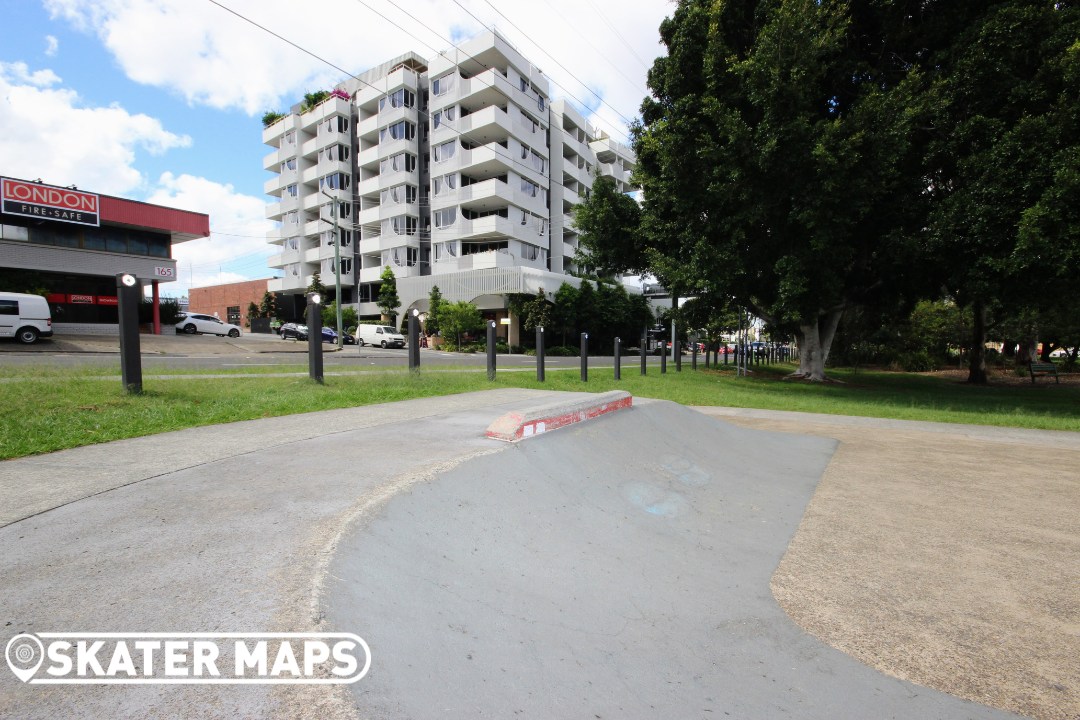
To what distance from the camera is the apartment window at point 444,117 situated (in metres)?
41.3

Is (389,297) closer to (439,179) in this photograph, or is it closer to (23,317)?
(439,179)

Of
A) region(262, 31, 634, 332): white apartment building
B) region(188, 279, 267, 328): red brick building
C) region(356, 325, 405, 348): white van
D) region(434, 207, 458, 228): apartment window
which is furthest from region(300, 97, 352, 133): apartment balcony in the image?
region(356, 325, 405, 348): white van

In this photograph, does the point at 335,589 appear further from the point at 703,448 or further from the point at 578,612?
the point at 703,448

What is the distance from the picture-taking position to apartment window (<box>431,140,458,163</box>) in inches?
1630

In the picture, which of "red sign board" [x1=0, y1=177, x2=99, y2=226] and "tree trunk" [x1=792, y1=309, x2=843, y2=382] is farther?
"red sign board" [x1=0, y1=177, x2=99, y2=226]

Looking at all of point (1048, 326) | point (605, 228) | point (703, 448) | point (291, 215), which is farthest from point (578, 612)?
point (291, 215)

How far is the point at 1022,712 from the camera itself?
6.87ft

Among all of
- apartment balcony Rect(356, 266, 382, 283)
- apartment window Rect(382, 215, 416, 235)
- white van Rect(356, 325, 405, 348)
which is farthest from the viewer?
apartment balcony Rect(356, 266, 382, 283)

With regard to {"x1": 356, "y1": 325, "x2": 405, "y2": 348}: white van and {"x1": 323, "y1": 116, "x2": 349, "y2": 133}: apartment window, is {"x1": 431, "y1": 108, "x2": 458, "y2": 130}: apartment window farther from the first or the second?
{"x1": 356, "y1": 325, "x2": 405, "y2": 348}: white van

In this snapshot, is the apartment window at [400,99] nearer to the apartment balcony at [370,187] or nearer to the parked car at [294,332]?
the apartment balcony at [370,187]

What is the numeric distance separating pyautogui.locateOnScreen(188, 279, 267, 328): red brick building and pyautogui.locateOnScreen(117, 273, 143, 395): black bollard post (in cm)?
6048

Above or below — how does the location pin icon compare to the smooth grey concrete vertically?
below

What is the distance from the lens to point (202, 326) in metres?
35.2

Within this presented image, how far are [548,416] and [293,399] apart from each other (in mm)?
3912
